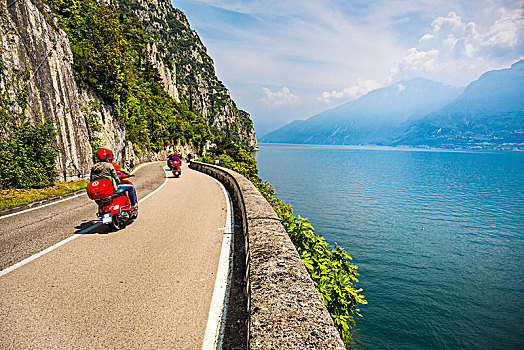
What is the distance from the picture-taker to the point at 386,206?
116ft

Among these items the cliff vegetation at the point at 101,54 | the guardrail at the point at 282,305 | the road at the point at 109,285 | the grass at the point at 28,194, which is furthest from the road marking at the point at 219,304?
the cliff vegetation at the point at 101,54

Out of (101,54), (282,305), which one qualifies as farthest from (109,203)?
(101,54)

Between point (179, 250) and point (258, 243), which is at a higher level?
point (258, 243)

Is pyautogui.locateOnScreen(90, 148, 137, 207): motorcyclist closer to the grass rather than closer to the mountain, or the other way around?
the grass

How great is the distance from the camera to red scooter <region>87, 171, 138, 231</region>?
6.69 meters

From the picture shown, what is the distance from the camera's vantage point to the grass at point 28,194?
387 inches

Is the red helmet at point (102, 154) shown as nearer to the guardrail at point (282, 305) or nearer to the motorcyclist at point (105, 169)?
the motorcyclist at point (105, 169)

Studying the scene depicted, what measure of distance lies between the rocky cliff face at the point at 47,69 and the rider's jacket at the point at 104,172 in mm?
11195

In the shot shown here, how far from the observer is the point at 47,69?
1634 cm

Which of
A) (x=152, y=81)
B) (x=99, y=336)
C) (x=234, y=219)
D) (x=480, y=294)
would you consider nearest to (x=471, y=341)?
(x=480, y=294)

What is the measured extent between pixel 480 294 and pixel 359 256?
6.75 metres

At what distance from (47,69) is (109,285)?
1769cm

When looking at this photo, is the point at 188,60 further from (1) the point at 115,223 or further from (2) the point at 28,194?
(1) the point at 115,223

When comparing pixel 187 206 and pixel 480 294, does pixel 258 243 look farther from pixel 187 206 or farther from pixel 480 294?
pixel 480 294
